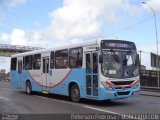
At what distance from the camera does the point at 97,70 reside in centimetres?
1559

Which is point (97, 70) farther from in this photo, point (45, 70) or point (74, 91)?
point (45, 70)

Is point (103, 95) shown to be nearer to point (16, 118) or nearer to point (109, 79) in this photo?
point (109, 79)

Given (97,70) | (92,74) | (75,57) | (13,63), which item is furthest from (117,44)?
(13,63)

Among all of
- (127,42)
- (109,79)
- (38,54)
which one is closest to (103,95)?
(109,79)

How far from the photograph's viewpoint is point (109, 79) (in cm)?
1543

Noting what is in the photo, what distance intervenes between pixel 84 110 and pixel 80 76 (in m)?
3.10

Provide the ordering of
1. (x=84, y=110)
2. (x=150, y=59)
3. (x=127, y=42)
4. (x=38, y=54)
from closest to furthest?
(x=84, y=110) → (x=127, y=42) → (x=38, y=54) → (x=150, y=59)

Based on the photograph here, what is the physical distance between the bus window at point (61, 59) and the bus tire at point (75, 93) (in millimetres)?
1333

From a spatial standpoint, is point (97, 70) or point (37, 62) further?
point (37, 62)

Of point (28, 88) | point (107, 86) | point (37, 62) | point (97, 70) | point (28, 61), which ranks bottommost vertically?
point (28, 88)

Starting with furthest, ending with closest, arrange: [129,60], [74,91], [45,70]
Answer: [45,70], [74,91], [129,60]

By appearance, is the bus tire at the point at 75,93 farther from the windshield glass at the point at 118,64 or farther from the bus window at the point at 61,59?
the windshield glass at the point at 118,64

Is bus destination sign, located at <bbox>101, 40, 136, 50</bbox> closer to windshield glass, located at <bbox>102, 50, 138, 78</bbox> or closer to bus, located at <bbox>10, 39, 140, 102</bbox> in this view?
bus, located at <bbox>10, 39, 140, 102</bbox>

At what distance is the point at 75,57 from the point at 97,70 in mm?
2223
